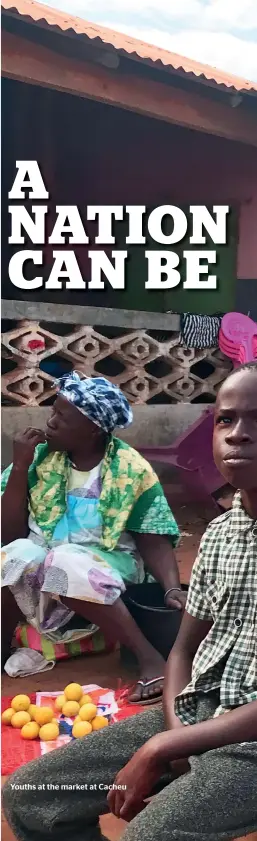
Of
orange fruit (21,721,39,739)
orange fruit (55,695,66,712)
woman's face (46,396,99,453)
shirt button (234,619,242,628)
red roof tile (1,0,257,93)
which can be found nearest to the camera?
shirt button (234,619,242,628)

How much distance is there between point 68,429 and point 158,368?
1.08 ft

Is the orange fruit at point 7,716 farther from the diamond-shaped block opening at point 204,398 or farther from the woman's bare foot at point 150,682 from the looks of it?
the diamond-shaped block opening at point 204,398

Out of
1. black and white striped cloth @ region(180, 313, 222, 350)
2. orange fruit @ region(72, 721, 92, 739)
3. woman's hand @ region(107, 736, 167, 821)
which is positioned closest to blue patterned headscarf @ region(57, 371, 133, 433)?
black and white striped cloth @ region(180, 313, 222, 350)

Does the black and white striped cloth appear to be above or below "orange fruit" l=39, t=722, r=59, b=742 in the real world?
above

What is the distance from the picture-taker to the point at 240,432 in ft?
4.70

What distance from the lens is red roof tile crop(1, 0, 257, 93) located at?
1884mm

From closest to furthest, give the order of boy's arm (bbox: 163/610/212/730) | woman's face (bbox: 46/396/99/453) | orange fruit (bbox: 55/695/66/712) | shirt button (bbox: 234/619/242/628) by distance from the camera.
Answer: shirt button (bbox: 234/619/242/628) < boy's arm (bbox: 163/610/212/730) < orange fruit (bbox: 55/695/66/712) < woman's face (bbox: 46/396/99/453)

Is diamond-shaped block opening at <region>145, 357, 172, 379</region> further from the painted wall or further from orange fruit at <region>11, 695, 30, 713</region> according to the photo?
orange fruit at <region>11, 695, 30, 713</region>

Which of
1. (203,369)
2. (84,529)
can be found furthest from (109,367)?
(84,529)

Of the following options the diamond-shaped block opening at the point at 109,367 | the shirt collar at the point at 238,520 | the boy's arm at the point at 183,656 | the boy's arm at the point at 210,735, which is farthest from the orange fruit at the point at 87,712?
the diamond-shaped block opening at the point at 109,367

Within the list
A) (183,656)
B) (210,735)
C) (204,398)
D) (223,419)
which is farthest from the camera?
(204,398)

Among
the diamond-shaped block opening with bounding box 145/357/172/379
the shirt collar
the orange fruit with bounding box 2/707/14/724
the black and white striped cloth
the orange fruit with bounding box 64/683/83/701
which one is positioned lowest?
the orange fruit with bounding box 2/707/14/724

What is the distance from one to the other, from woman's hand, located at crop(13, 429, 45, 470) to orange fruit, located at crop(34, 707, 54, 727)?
2.16 ft

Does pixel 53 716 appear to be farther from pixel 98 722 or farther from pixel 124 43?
pixel 124 43
